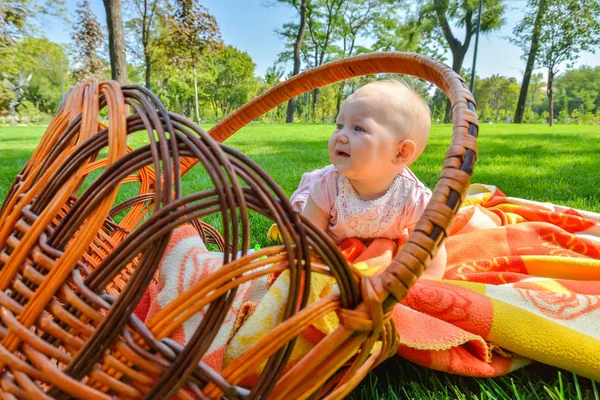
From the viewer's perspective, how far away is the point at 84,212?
52 cm

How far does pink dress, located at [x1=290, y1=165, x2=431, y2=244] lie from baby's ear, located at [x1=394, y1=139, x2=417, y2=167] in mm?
105

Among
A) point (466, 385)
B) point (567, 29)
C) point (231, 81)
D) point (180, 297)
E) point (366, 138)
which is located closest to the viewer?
point (180, 297)

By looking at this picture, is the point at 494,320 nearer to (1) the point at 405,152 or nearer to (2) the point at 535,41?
(1) the point at 405,152

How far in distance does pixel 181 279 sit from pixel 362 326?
38 centimetres

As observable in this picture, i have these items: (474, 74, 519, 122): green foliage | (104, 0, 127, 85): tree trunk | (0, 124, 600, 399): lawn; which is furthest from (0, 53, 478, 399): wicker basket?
(474, 74, 519, 122): green foliage

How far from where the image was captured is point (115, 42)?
4.93m

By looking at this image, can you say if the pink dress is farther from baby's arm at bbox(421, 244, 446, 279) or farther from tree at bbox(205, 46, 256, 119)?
tree at bbox(205, 46, 256, 119)

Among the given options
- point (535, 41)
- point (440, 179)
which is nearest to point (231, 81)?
point (535, 41)

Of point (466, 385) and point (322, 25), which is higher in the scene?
point (322, 25)

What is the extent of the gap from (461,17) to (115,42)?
15.7 meters

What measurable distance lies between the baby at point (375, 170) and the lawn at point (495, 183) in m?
0.38

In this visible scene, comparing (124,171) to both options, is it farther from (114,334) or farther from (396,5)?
(396,5)

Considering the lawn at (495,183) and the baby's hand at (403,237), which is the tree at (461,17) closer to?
the lawn at (495,183)

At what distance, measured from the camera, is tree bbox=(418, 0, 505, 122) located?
15.7m
